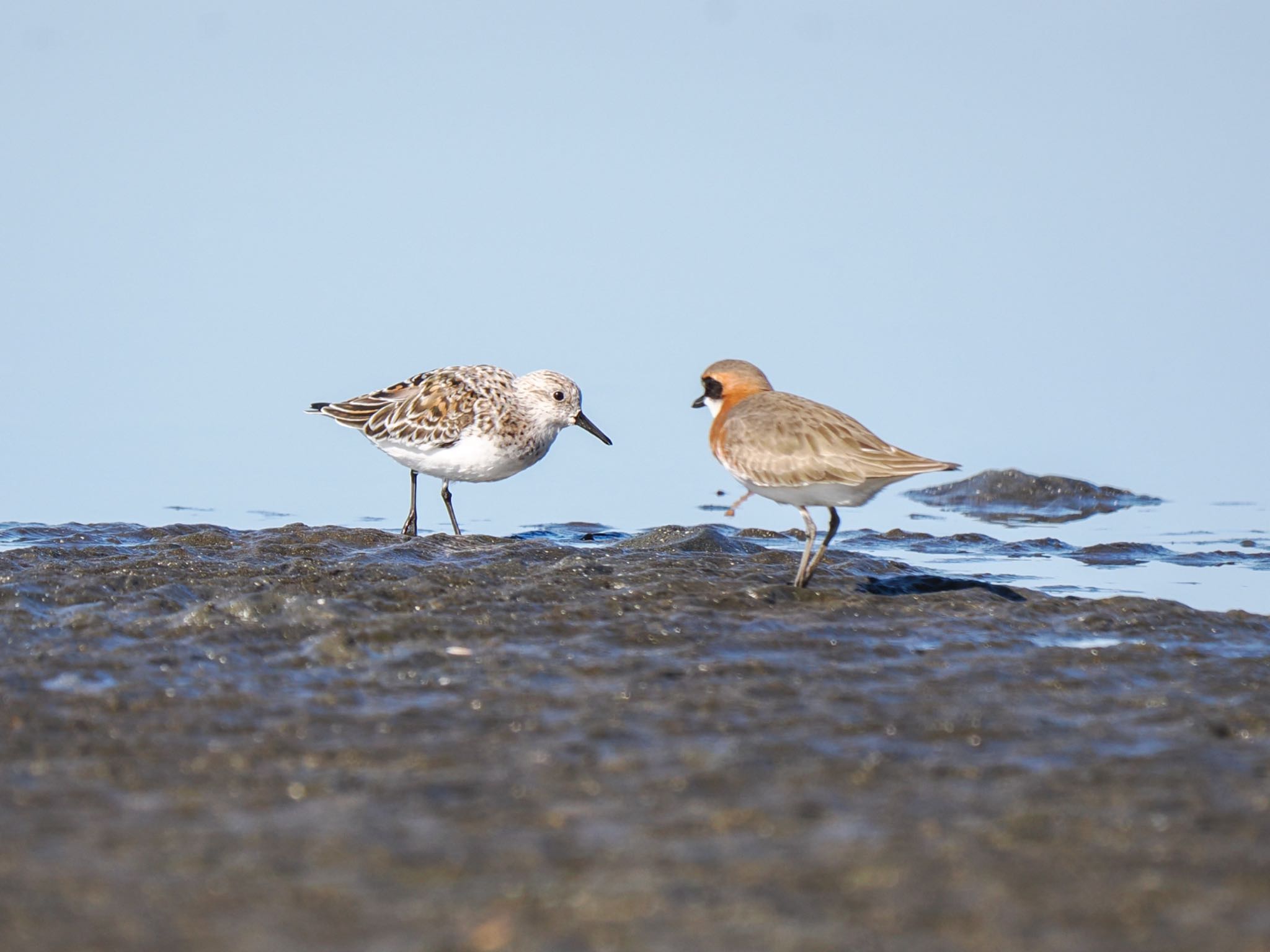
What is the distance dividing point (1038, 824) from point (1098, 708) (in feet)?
6.16

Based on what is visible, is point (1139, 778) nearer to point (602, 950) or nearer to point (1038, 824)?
point (1038, 824)

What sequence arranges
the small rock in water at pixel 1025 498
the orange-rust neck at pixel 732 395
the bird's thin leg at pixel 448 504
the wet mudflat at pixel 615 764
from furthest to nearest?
the small rock in water at pixel 1025 498
the bird's thin leg at pixel 448 504
the orange-rust neck at pixel 732 395
the wet mudflat at pixel 615 764

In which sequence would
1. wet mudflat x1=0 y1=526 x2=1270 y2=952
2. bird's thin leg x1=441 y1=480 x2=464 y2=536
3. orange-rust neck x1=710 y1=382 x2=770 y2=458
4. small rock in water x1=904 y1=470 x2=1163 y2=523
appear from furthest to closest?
small rock in water x1=904 y1=470 x2=1163 y2=523, bird's thin leg x1=441 y1=480 x2=464 y2=536, orange-rust neck x1=710 y1=382 x2=770 y2=458, wet mudflat x1=0 y1=526 x2=1270 y2=952

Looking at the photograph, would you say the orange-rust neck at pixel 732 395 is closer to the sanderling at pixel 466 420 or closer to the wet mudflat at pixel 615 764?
the wet mudflat at pixel 615 764

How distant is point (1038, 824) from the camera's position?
497 centimetres

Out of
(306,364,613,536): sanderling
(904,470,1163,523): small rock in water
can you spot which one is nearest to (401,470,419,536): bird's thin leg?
(306,364,613,536): sanderling

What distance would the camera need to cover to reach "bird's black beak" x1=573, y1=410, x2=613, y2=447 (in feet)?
46.2

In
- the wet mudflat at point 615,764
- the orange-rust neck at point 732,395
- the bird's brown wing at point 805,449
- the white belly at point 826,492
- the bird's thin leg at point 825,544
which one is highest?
the orange-rust neck at point 732,395

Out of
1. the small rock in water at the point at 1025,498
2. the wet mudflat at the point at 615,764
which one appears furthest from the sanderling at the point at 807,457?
the small rock in water at the point at 1025,498

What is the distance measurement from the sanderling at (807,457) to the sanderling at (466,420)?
3.28 meters

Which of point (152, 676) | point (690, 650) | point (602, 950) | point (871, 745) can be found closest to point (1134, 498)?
point (690, 650)

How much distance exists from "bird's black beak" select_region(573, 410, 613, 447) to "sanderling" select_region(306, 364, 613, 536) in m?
0.01

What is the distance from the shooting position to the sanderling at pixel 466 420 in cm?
1319

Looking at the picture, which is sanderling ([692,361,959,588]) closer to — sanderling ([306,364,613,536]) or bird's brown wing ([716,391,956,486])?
bird's brown wing ([716,391,956,486])
